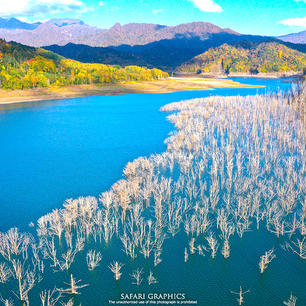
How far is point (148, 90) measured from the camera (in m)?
117

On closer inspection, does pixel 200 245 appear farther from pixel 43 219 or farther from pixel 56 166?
pixel 56 166

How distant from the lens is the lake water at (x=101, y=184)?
1359 centimetres

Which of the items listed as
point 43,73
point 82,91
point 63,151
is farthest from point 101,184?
point 43,73

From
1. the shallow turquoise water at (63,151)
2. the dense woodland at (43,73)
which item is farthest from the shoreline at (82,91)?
the shallow turquoise water at (63,151)

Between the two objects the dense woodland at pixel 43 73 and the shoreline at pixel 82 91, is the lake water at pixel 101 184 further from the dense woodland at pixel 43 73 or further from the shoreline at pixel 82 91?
the dense woodland at pixel 43 73

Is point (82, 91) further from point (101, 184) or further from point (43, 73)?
point (101, 184)

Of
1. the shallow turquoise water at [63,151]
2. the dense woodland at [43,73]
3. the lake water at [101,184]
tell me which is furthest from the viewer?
the dense woodland at [43,73]

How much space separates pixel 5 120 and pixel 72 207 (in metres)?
53.6

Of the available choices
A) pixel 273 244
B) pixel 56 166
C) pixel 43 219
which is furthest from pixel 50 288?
pixel 56 166

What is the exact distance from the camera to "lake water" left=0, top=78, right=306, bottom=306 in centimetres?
1359

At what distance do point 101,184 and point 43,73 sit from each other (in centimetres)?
11551

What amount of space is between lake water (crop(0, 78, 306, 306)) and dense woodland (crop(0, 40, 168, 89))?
161ft

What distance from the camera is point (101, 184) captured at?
85.5ft

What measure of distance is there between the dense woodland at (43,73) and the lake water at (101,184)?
49048 mm
